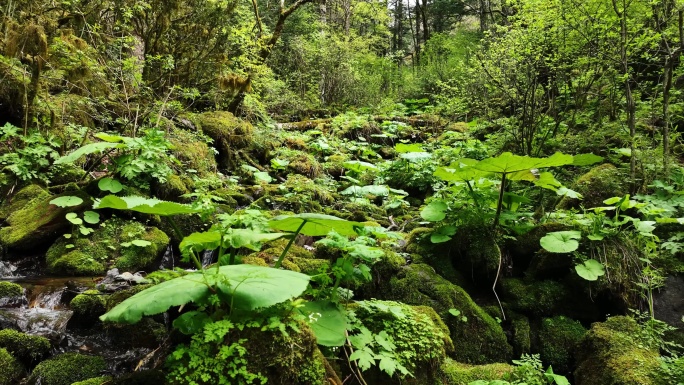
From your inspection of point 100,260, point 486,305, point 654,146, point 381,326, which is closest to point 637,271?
point 486,305

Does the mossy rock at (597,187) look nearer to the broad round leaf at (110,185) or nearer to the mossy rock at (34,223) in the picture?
the broad round leaf at (110,185)

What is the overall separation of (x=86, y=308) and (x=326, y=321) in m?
2.55

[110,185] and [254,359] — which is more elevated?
[110,185]

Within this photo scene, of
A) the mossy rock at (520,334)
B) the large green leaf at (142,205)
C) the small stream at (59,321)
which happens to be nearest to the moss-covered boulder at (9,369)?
the small stream at (59,321)

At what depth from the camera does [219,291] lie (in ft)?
6.48

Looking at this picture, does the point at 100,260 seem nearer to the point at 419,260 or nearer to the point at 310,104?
the point at 419,260

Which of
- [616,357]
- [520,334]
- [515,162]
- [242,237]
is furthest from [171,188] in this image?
[616,357]

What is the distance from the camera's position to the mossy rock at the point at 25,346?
2932mm

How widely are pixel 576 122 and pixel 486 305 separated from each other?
5.12m

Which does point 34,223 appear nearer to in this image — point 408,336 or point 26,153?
point 26,153

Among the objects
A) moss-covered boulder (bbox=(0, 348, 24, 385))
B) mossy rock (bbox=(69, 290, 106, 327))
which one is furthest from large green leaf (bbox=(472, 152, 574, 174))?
moss-covered boulder (bbox=(0, 348, 24, 385))

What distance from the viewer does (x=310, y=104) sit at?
1491cm

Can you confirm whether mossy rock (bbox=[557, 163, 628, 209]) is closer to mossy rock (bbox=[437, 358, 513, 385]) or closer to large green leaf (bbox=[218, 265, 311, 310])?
mossy rock (bbox=[437, 358, 513, 385])

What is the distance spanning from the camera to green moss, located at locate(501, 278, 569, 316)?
13.8 feet
